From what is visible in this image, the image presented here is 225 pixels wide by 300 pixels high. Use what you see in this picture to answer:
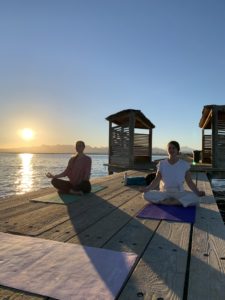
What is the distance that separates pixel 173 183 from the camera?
231 inches

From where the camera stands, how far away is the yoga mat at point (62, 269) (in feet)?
7.73

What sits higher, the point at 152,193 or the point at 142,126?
the point at 142,126

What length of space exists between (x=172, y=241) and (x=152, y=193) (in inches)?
92.6

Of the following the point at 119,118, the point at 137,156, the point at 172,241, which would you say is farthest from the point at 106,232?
the point at 137,156

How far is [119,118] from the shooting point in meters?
17.3

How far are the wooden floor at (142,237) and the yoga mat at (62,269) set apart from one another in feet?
0.34

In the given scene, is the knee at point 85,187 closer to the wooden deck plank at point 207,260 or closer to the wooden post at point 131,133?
the wooden deck plank at point 207,260

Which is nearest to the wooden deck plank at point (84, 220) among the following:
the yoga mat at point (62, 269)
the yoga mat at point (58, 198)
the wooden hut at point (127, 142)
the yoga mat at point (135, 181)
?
the yoga mat at point (62, 269)

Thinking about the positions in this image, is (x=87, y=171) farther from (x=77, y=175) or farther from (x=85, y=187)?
(x=85, y=187)

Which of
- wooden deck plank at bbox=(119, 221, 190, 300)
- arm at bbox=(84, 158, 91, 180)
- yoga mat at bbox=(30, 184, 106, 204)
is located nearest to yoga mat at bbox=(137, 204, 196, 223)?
wooden deck plank at bbox=(119, 221, 190, 300)

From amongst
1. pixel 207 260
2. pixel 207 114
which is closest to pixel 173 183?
pixel 207 260

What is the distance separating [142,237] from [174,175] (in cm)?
241

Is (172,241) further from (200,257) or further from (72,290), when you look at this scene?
(72,290)

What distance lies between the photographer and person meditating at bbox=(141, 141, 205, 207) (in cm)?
567
